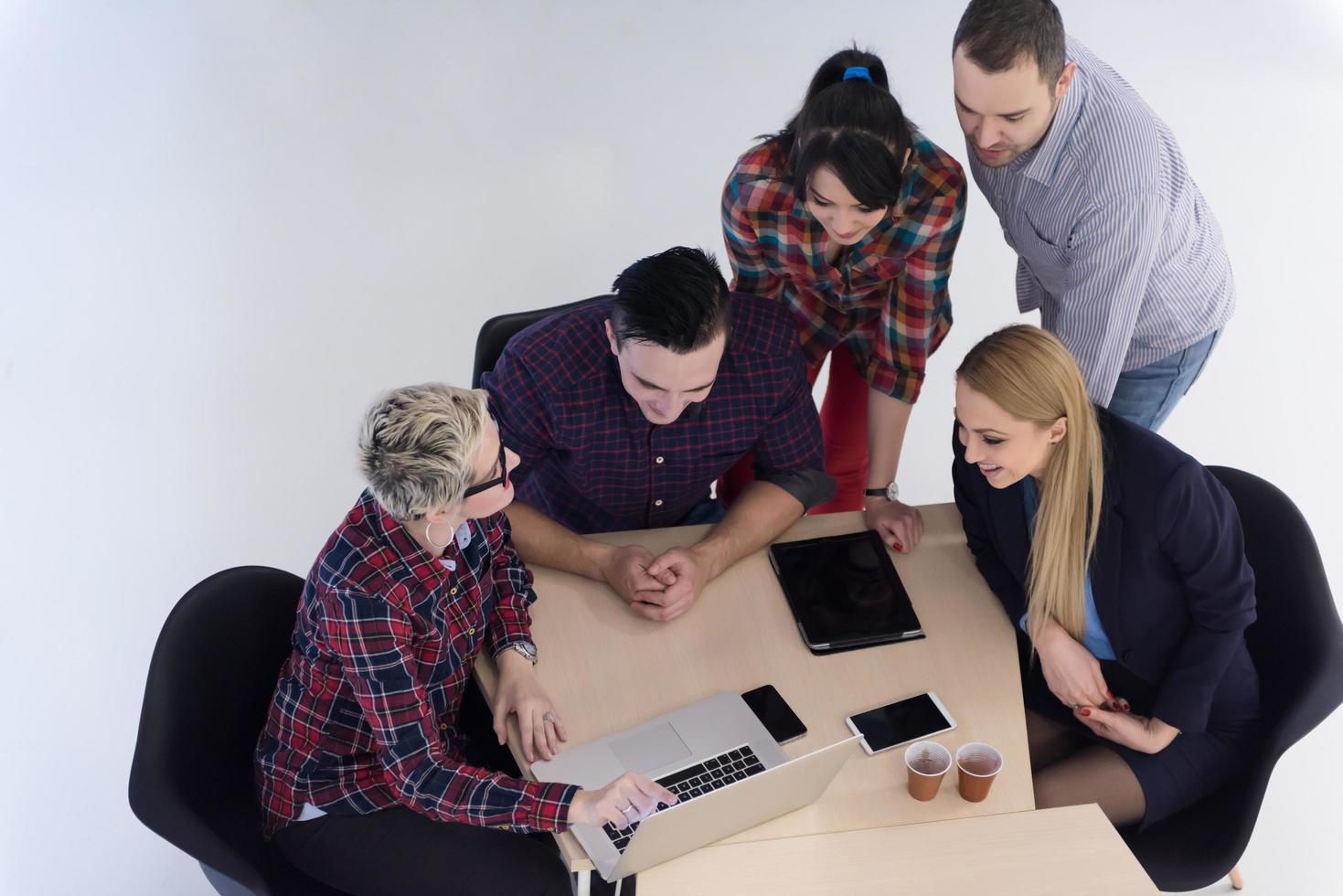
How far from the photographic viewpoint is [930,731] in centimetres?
198

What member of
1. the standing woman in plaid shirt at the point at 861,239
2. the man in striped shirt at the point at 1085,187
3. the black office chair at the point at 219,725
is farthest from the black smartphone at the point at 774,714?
the man in striped shirt at the point at 1085,187

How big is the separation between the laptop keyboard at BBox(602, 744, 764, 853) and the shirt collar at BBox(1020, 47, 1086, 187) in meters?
1.23

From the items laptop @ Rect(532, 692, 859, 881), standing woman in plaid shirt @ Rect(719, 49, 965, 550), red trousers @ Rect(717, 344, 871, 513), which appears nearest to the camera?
laptop @ Rect(532, 692, 859, 881)

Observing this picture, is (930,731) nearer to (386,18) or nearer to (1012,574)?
(1012,574)

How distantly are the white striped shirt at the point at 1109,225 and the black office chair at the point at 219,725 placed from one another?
1577 millimetres

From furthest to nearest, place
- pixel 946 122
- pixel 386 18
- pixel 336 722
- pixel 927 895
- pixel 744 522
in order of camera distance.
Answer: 1. pixel 386 18
2. pixel 946 122
3. pixel 744 522
4. pixel 336 722
5. pixel 927 895

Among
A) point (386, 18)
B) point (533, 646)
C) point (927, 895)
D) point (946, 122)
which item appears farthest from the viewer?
point (386, 18)

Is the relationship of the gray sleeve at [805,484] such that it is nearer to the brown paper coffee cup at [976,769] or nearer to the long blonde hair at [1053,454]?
the long blonde hair at [1053,454]

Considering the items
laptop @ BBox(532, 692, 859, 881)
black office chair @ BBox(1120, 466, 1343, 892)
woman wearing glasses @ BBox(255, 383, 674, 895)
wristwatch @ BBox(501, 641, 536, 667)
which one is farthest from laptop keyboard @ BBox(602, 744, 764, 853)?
black office chair @ BBox(1120, 466, 1343, 892)

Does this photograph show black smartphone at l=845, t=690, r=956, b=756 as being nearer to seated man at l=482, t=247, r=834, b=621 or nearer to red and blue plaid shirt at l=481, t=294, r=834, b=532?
seated man at l=482, t=247, r=834, b=621

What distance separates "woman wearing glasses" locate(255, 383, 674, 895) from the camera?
1.80 metres

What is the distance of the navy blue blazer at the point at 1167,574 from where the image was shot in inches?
79.6

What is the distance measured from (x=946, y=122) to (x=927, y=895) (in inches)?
149

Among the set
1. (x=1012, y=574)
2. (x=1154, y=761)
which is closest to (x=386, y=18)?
(x=1012, y=574)
